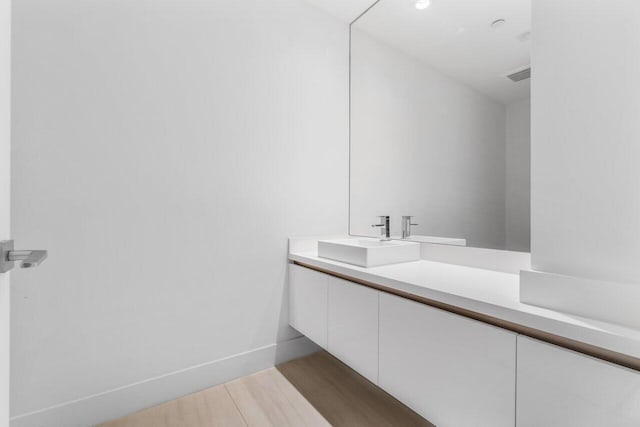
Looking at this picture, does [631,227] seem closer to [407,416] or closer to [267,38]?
[407,416]

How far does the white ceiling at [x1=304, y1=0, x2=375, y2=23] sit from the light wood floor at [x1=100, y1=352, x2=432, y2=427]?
2.33m

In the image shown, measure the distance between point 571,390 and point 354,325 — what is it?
0.79 meters

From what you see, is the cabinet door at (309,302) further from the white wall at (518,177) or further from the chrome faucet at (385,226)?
the white wall at (518,177)

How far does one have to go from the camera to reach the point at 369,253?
4.51 ft

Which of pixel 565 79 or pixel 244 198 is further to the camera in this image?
pixel 244 198

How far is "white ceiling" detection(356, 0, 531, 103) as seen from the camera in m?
1.21

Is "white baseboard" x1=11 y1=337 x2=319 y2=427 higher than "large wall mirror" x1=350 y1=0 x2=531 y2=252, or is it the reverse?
"large wall mirror" x1=350 y1=0 x2=531 y2=252

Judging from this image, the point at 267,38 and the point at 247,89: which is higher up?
the point at 267,38

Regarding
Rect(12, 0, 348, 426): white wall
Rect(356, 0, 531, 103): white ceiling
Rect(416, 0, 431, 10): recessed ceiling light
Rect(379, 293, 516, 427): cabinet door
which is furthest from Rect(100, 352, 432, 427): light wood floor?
Rect(416, 0, 431, 10): recessed ceiling light

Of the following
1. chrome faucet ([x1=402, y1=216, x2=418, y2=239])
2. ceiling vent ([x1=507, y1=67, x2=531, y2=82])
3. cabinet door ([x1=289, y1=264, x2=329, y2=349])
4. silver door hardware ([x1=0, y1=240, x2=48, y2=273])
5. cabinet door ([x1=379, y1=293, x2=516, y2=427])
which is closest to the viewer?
silver door hardware ([x1=0, y1=240, x2=48, y2=273])

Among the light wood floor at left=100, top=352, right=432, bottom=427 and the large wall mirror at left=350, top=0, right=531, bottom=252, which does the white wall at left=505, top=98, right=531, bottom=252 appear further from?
the light wood floor at left=100, top=352, right=432, bottom=427

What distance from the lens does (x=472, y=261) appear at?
1.42 meters

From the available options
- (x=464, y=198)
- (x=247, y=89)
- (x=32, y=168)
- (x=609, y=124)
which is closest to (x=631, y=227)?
(x=609, y=124)

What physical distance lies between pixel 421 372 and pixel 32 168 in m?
1.69
